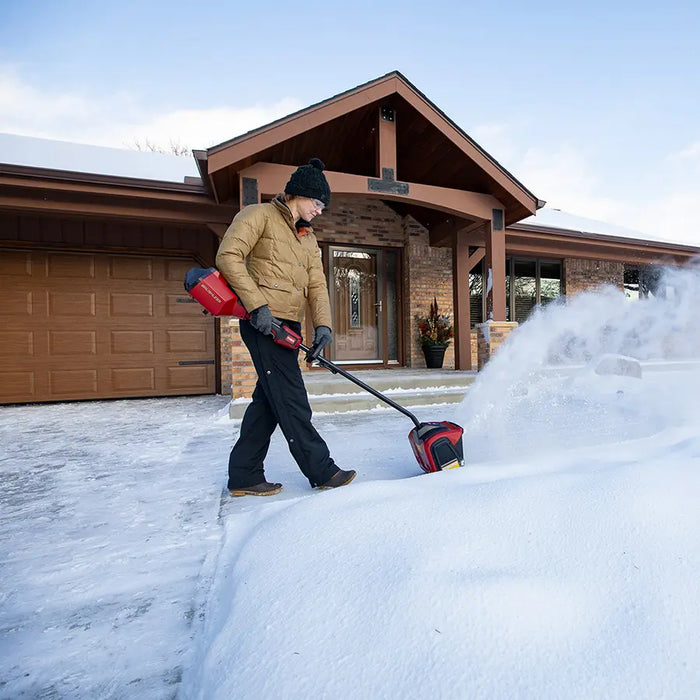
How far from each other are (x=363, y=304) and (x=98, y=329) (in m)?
4.57

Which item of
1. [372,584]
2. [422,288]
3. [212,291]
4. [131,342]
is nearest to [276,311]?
[212,291]

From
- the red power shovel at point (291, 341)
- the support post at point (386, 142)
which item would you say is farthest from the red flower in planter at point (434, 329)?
the red power shovel at point (291, 341)

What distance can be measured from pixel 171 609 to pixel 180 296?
6335mm

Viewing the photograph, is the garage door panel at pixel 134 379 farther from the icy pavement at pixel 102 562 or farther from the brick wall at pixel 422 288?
the brick wall at pixel 422 288

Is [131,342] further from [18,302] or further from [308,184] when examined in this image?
[308,184]

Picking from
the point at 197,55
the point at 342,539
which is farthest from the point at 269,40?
the point at 342,539

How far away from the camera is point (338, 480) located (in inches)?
86.0

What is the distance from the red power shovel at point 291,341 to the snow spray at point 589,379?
24.2 inches

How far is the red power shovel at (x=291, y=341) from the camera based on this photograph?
1944mm

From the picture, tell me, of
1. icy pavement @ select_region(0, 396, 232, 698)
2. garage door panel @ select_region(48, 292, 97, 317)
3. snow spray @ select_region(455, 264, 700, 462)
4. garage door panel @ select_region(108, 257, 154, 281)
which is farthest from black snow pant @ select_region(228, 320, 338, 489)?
garage door panel @ select_region(48, 292, 97, 317)

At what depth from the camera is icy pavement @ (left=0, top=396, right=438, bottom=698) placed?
3.43 ft

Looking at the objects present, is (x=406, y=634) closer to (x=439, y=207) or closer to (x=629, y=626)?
(x=629, y=626)

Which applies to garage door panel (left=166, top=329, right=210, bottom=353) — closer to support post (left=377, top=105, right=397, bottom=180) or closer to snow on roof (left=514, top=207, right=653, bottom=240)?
support post (left=377, top=105, right=397, bottom=180)

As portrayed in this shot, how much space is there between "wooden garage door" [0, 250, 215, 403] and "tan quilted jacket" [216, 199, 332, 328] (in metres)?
5.18
